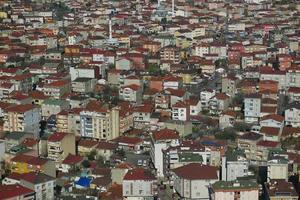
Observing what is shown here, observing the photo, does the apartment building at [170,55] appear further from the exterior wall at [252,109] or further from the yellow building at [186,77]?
the exterior wall at [252,109]

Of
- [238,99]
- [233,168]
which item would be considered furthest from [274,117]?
[233,168]

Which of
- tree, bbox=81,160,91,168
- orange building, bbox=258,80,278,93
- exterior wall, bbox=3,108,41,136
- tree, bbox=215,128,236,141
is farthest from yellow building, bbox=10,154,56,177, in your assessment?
orange building, bbox=258,80,278,93

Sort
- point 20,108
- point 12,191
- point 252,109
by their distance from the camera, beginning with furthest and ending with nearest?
point 252,109, point 20,108, point 12,191

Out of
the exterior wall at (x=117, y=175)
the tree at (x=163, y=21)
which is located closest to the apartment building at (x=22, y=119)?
the exterior wall at (x=117, y=175)

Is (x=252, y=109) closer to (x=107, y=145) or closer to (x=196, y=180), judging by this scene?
(x=107, y=145)

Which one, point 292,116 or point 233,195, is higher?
point 233,195

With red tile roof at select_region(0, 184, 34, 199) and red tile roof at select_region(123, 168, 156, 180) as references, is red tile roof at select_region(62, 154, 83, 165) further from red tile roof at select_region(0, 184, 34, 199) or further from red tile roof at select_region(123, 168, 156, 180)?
red tile roof at select_region(0, 184, 34, 199)

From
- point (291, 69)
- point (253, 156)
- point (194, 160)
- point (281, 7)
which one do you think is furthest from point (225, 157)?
point (281, 7)

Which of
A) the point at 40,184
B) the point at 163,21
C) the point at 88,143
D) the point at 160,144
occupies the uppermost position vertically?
the point at 160,144
